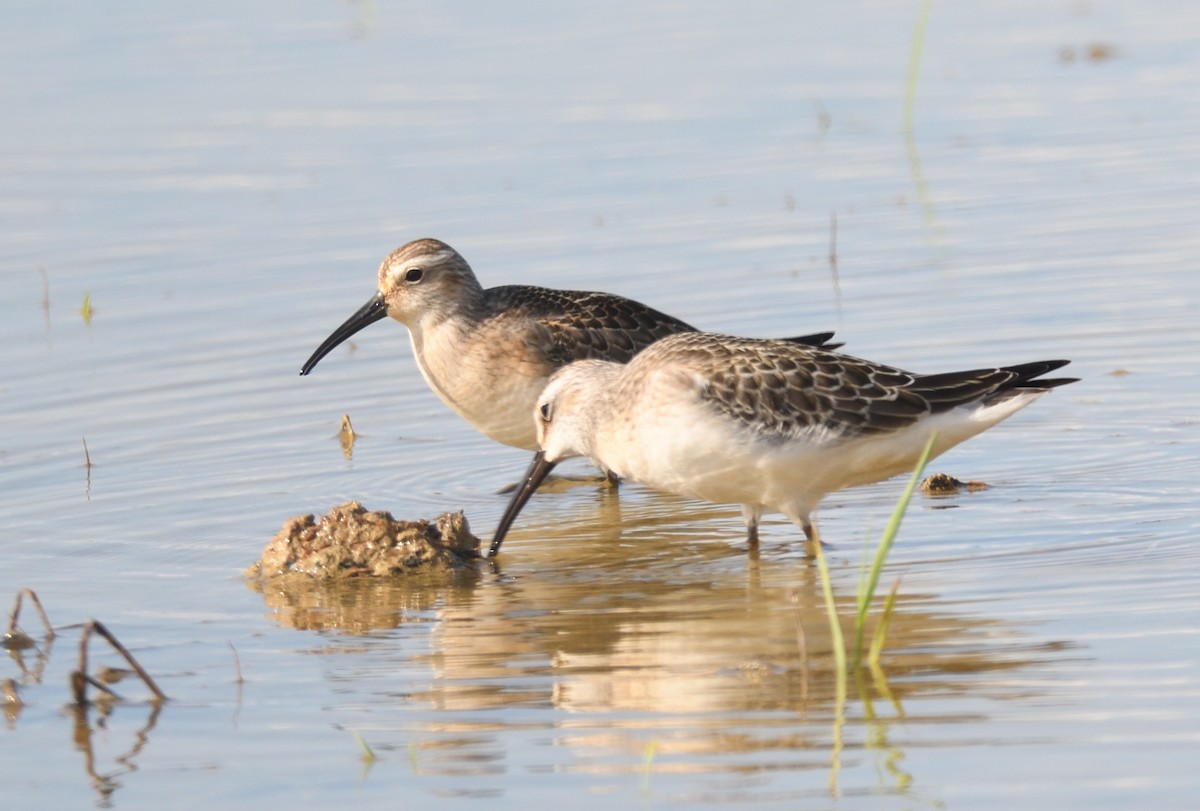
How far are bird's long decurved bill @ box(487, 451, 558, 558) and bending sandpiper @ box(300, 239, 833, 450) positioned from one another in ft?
2.61

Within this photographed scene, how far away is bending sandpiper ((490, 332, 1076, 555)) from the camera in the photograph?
9.32 m

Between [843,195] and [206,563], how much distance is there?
744cm

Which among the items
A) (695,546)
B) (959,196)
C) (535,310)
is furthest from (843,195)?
(695,546)

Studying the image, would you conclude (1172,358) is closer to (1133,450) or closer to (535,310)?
(1133,450)


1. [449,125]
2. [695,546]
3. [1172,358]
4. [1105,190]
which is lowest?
[695,546]

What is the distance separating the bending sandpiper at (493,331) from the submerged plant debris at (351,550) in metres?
1.56

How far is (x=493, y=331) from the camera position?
11.3 metres

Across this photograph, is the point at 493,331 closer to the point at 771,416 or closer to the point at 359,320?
the point at 359,320

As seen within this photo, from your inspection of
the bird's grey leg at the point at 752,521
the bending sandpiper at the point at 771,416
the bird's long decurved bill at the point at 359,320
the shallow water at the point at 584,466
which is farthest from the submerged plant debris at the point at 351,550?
the bird's long decurved bill at the point at 359,320

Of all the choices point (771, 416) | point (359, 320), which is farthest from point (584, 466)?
point (771, 416)

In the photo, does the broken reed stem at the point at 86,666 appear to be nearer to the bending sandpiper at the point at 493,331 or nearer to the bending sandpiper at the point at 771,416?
the bending sandpiper at the point at 771,416

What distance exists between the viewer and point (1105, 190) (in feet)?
50.7

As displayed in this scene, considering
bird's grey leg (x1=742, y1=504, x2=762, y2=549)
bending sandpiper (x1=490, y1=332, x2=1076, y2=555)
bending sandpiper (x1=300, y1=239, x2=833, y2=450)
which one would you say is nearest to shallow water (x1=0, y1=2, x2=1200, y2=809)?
bird's grey leg (x1=742, y1=504, x2=762, y2=549)

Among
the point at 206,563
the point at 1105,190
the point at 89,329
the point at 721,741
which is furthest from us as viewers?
the point at 1105,190
